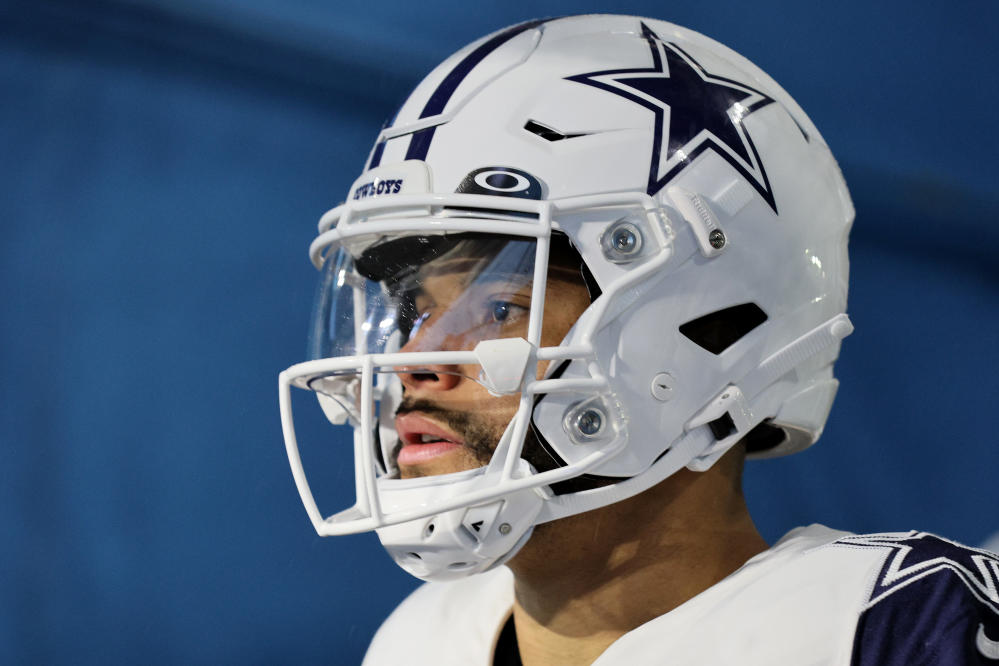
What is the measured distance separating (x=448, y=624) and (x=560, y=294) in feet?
1.69

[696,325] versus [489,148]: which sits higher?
[489,148]

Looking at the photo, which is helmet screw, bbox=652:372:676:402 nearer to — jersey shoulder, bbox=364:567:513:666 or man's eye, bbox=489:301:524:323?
→ man's eye, bbox=489:301:524:323

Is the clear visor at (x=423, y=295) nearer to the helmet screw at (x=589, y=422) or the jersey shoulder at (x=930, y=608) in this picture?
the helmet screw at (x=589, y=422)

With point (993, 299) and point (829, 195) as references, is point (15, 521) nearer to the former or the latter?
point (829, 195)

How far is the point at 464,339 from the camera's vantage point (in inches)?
41.6

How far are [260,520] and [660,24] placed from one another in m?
0.92

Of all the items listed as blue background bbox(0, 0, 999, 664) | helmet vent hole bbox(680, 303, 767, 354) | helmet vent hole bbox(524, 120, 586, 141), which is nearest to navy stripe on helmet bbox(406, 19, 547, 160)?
helmet vent hole bbox(524, 120, 586, 141)

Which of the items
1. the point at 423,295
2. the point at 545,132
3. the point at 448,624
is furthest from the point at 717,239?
the point at 448,624

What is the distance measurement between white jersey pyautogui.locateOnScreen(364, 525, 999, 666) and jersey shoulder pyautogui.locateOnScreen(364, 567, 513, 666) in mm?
244

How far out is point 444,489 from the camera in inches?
40.6

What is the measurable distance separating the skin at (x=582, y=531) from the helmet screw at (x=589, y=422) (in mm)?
69

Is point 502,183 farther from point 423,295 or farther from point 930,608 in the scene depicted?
point 930,608

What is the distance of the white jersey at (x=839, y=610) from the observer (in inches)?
34.4

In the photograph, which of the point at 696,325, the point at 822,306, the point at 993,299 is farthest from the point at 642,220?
the point at 993,299
